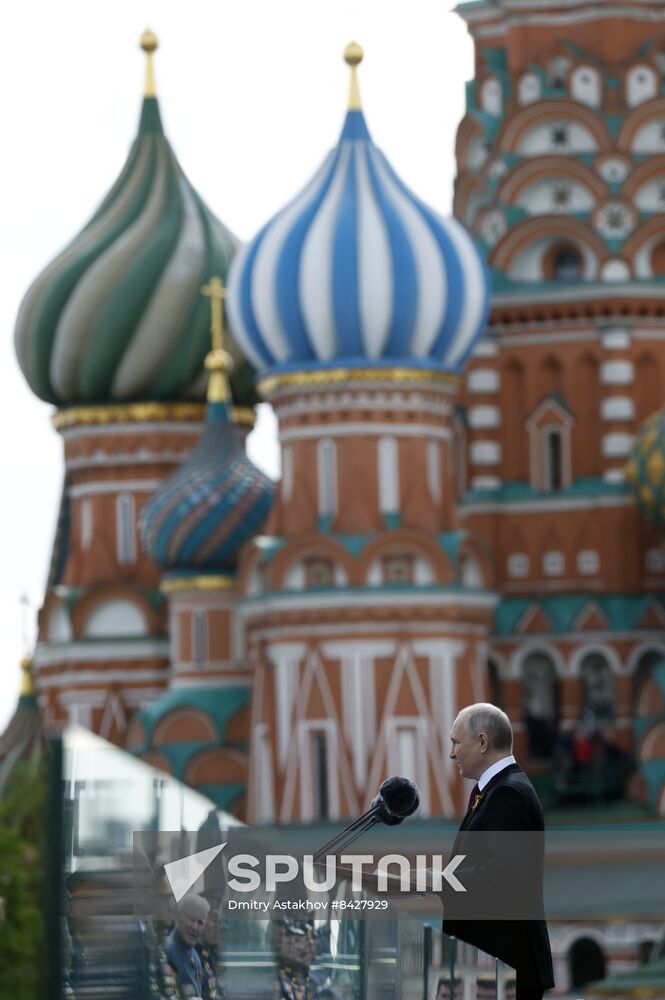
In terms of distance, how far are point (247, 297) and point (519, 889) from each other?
30.2 meters

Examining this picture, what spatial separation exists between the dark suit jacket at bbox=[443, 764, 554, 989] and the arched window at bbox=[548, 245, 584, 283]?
32590mm

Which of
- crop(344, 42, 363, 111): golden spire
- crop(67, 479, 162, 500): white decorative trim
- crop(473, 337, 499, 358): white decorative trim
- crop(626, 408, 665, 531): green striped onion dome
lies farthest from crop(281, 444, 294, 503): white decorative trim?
crop(67, 479, 162, 500): white decorative trim

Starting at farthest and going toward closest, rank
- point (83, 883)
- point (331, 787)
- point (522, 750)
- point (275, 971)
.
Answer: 1. point (522, 750)
2. point (331, 787)
3. point (275, 971)
4. point (83, 883)

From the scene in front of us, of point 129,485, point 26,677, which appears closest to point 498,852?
point 129,485

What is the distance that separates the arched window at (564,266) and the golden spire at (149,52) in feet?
21.1

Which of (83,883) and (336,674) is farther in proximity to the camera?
(336,674)

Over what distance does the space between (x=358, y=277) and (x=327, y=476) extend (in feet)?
7.34

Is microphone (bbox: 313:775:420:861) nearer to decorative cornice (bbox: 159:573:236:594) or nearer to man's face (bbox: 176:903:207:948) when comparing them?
man's face (bbox: 176:903:207:948)

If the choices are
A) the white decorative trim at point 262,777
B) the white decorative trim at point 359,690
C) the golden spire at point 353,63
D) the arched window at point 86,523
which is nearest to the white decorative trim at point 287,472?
the white decorative trim at point 359,690

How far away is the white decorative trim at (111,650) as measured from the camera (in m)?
42.8

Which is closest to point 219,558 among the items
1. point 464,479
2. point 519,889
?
point 464,479

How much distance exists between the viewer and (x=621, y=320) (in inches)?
1597

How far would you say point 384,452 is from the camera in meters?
37.9

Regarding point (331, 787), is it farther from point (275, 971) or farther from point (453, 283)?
point (275, 971)
